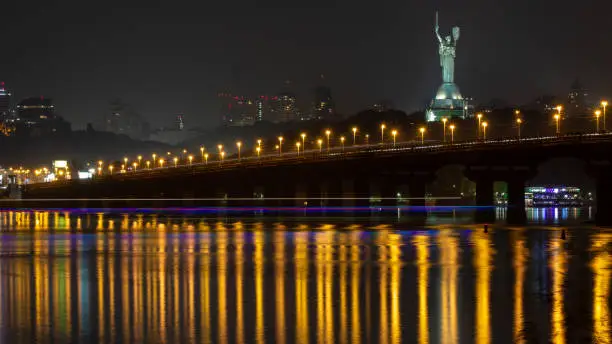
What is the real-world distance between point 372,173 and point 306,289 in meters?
100

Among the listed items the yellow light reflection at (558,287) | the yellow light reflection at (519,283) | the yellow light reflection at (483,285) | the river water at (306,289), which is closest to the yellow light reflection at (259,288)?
the river water at (306,289)

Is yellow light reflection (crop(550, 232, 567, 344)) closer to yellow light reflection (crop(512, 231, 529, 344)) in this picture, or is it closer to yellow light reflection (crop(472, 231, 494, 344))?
yellow light reflection (crop(512, 231, 529, 344))

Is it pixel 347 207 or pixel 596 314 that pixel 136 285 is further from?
pixel 347 207

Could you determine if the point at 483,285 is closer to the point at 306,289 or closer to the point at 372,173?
the point at 306,289

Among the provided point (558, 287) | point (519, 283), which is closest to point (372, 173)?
point (519, 283)

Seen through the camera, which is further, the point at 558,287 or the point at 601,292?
the point at 558,287

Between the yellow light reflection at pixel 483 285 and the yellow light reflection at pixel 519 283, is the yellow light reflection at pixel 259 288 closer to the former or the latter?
the yellow light reflection at pixel 483 285

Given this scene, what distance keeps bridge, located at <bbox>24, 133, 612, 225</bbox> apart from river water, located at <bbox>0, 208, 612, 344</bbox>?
39.0 m

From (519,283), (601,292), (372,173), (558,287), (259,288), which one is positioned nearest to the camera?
(601,292)

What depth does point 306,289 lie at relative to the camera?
3453 cm

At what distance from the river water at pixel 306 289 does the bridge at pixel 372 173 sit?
3898cm

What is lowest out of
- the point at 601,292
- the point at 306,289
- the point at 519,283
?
the point at 601,292

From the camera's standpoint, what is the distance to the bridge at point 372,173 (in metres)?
99.6

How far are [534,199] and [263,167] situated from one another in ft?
175
